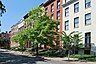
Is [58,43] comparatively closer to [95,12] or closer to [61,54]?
[61,54]

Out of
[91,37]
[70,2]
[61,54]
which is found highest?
[70,2]

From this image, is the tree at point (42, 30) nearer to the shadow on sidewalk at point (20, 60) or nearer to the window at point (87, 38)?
the shadow on sidewalk at point (20, 60)

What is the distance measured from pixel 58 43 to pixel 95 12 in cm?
1193

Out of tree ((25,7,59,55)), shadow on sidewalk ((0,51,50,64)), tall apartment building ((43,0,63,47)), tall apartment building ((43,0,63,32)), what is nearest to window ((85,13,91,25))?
tree ((25,7,59,55))

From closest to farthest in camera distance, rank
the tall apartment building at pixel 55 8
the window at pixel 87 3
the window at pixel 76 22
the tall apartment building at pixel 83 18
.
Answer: the tall apartment building at pixel 83 18 < the window at pixel 87 3 < the window at pixel 76 22 < the tall apartment building at pixel 55 8

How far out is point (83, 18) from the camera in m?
46.7

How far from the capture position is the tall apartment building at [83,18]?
144ft

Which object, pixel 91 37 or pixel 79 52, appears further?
pixel 79 52

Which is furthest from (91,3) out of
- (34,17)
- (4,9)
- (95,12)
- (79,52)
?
(4,9)

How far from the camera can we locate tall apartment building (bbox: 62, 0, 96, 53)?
43969 mm

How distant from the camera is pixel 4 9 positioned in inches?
1125

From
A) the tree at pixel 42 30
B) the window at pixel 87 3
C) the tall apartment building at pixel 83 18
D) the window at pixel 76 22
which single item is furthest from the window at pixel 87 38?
the tree at pixel 42 30

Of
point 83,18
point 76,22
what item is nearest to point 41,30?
point 76,22

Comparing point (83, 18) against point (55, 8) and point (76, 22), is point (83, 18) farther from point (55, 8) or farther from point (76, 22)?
point (55, 8)
